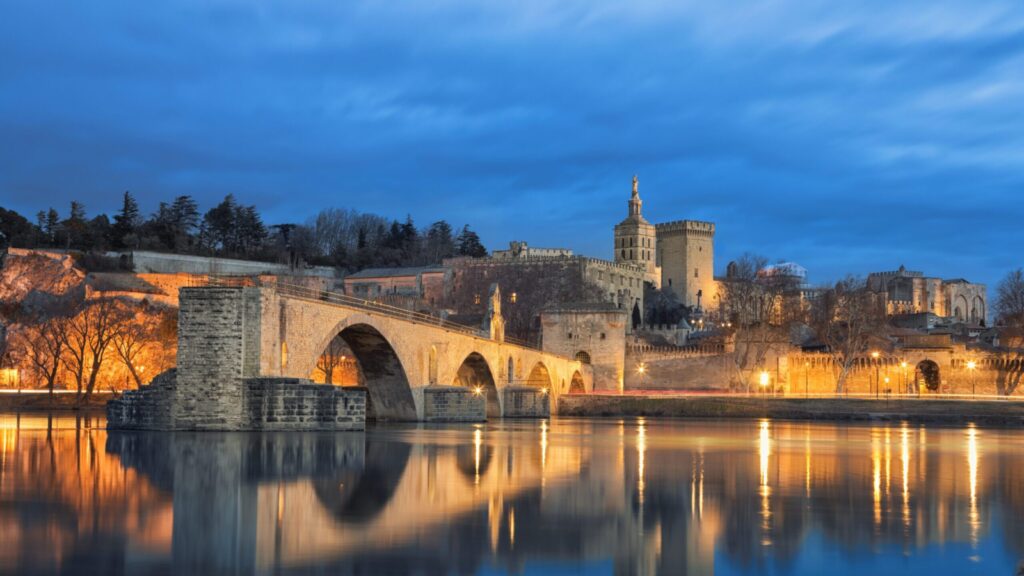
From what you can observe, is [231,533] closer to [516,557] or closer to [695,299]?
[516,557]

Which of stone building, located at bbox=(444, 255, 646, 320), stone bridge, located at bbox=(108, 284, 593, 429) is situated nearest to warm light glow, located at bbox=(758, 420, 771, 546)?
stone bridge, located at bbox=(108, 284, 593, 429)

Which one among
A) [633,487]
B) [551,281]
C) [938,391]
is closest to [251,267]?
[551,281]

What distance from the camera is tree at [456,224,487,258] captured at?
15288 centimetres

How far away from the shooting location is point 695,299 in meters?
140

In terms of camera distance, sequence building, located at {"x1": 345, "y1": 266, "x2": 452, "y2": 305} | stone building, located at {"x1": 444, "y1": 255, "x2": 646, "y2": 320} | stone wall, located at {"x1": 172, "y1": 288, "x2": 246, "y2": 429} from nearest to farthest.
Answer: stone wall, located at {"x1": 172, "y1": 288, "x2": 246, "y2": 429}
stone building, located at {"x1": 444, "y1": 255, "x2": 646, "y2": 320}
building, located at {"x1": 345, "y1": 266, "x2": 452, "y2": 305}

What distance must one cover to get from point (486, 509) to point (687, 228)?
416ft

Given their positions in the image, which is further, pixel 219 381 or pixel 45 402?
pixel 45 402

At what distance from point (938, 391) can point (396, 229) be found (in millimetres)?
84095

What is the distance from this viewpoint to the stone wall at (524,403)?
6169cm

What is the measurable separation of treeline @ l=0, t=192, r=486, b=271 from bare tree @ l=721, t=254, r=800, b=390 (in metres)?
45.1

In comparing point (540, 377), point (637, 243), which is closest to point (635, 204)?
point (637, 243)

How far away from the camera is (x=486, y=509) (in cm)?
1794

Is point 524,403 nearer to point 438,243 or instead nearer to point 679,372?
point 679,372

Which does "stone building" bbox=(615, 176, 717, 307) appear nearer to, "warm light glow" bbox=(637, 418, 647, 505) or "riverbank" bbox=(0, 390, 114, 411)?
"riverbank" bbox=(0, 390, 114, 411)
